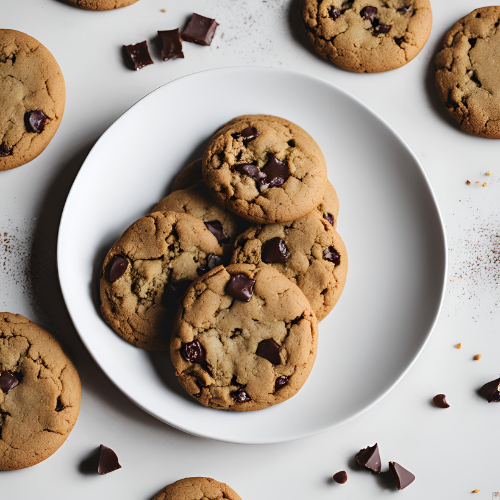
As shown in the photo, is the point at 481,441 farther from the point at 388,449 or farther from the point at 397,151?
the point at 397,151

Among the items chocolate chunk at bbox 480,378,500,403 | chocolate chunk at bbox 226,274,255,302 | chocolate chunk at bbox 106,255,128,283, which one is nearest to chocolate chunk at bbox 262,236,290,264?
chocolate chunk at bbox 226,274,255,302

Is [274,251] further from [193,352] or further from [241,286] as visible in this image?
[193,352]

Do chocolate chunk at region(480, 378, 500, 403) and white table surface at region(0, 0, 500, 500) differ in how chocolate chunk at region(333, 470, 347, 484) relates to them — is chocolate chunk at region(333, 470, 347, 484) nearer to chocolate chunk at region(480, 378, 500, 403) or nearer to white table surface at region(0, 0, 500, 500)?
white table surface at region(0, 0, 500, 500)

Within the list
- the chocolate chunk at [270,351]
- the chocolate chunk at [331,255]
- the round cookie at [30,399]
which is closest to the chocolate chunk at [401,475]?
the chocolate chunk at [270,351]

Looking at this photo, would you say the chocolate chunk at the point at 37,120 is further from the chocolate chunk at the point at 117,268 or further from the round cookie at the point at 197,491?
the round cookie at the point at 197,491

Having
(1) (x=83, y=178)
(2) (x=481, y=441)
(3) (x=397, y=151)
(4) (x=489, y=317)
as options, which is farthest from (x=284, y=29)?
(2) (x=481, y=441)

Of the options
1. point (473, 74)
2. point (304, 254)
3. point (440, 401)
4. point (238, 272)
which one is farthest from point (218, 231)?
point (473, 74)
